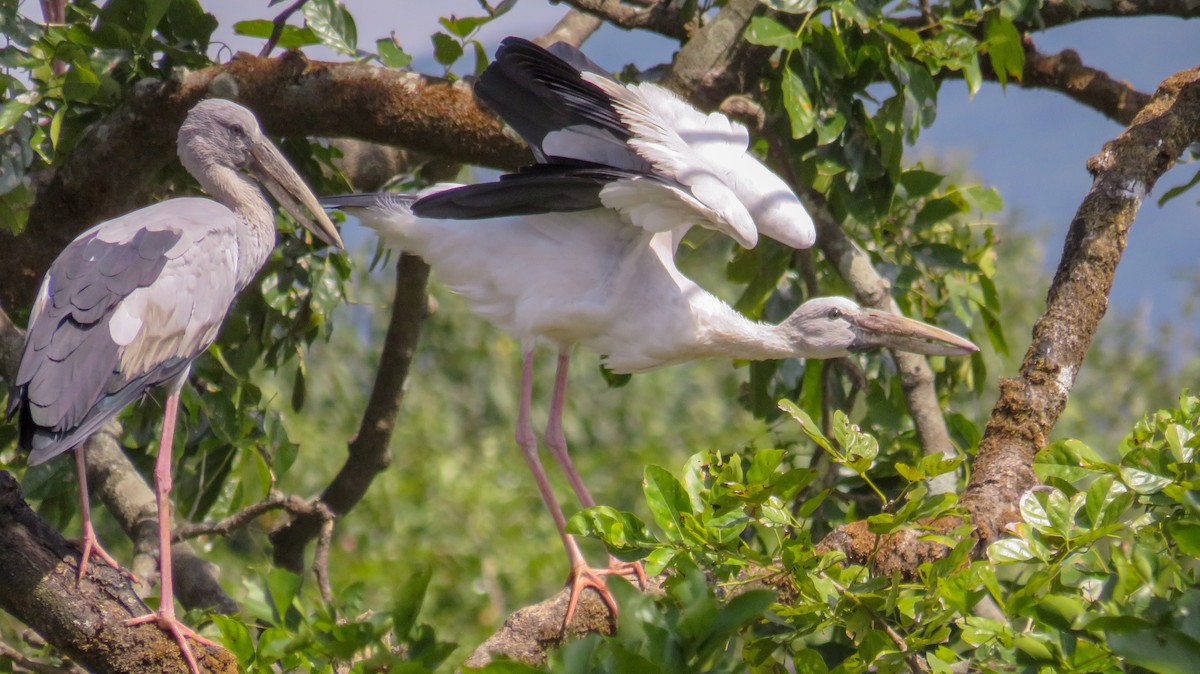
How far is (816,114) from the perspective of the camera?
2.92 metres

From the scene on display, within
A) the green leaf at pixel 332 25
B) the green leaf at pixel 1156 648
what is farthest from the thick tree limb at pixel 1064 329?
the green leaf at pixel 332 25

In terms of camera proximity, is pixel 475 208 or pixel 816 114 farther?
pixel 816 114

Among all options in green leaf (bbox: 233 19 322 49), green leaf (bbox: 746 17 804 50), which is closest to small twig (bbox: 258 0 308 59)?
green leaf (bbox: 233 19 322 49)

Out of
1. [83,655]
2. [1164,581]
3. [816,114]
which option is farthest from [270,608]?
[816,114]

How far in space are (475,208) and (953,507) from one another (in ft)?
4.33

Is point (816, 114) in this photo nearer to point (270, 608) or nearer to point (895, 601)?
point (895, 601)

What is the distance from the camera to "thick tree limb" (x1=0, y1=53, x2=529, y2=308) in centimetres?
306

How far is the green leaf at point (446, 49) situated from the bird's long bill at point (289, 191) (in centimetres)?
49

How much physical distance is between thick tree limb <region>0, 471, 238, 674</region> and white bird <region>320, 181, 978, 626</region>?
102 cm

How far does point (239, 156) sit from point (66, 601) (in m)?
1.24

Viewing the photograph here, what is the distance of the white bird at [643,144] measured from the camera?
2555mm

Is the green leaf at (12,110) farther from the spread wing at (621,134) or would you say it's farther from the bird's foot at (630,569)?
the bird's foot at (630,569)

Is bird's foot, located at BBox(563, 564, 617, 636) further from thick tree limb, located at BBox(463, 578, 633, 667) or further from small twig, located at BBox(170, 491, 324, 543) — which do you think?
small twig, located at BBox(170, 491, 324, 543)

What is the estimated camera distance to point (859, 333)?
3039 millimetres
